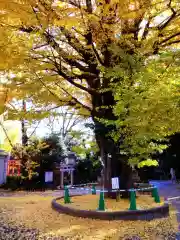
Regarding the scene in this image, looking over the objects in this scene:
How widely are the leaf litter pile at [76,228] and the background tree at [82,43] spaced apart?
282cm

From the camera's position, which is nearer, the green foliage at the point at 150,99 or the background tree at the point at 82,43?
the green foliage at the point at 150,99

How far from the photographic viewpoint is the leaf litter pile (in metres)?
5.36

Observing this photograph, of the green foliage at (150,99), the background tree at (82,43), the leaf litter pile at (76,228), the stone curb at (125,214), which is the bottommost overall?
the leaf litter pile at (76,228)

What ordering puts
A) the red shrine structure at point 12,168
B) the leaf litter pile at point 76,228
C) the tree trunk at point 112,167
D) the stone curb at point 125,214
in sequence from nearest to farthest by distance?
the leaf litter pile at point 76,228 → the stone curb at point 125,214 → the tree trunk at point 112,167 → the red shrine structure at point 12,168

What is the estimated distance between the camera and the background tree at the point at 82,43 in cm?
727

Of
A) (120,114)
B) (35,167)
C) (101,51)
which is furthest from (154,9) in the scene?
(35,167)

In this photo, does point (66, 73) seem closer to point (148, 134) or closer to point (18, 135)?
point (148, 134)

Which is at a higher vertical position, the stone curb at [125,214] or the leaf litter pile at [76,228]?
the stone curb at [125,214]

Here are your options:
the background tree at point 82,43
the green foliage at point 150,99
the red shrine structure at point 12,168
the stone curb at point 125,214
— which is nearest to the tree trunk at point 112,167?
the background tree at point 82,43

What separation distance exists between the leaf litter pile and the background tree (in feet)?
9.24

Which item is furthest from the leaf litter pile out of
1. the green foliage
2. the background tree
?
the background tree

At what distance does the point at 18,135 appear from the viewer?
24.8 m

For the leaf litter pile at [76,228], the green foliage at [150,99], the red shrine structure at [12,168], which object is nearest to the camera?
the leaf litter pile at [76,228]

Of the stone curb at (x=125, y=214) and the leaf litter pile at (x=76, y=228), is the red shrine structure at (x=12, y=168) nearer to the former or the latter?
the leaf litter pile at (x=76, y=228)
